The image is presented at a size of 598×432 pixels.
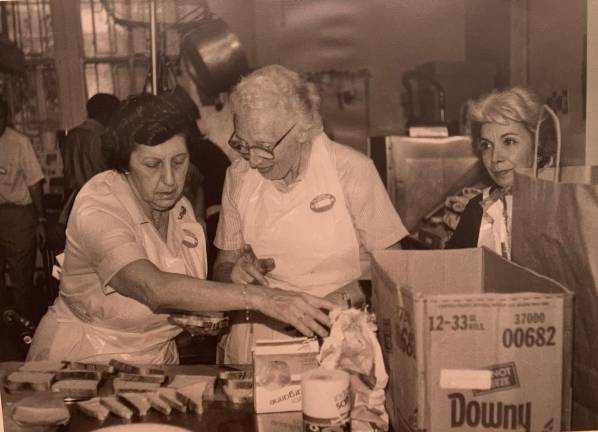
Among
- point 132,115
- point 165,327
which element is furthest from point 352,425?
point 132,115

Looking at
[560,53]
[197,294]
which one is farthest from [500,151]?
[197,294]

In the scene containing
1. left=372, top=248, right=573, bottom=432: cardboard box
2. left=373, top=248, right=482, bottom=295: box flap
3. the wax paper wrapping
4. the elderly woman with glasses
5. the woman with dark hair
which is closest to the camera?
left=372, top=248, right=573, bottom=432: cardboard box

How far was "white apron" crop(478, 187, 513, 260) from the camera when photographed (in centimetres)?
155

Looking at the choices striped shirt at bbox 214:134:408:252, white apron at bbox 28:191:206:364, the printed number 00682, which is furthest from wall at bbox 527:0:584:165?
white apron at bbox 28:191:206:364

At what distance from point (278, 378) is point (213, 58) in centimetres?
79

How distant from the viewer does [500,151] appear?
5.19 ft

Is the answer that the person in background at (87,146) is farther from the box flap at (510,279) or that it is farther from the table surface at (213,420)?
the box flap at (510,279)

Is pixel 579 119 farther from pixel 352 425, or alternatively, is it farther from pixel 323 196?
pixel 352 425

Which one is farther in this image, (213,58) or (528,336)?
(213,58)

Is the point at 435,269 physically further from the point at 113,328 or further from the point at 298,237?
the point at 113,328

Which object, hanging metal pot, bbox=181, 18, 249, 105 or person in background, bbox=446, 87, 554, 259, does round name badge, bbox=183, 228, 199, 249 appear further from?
person in background, bbox=446, 87, 554, 259

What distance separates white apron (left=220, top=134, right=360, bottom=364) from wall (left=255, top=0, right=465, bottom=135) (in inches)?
9.9

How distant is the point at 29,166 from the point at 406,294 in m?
1.01

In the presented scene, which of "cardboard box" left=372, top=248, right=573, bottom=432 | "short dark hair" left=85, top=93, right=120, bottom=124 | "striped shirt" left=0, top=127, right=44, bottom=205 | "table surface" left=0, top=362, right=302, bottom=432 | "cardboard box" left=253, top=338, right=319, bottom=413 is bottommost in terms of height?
"table surface" left=0, top=362, right=302, bottom=432
